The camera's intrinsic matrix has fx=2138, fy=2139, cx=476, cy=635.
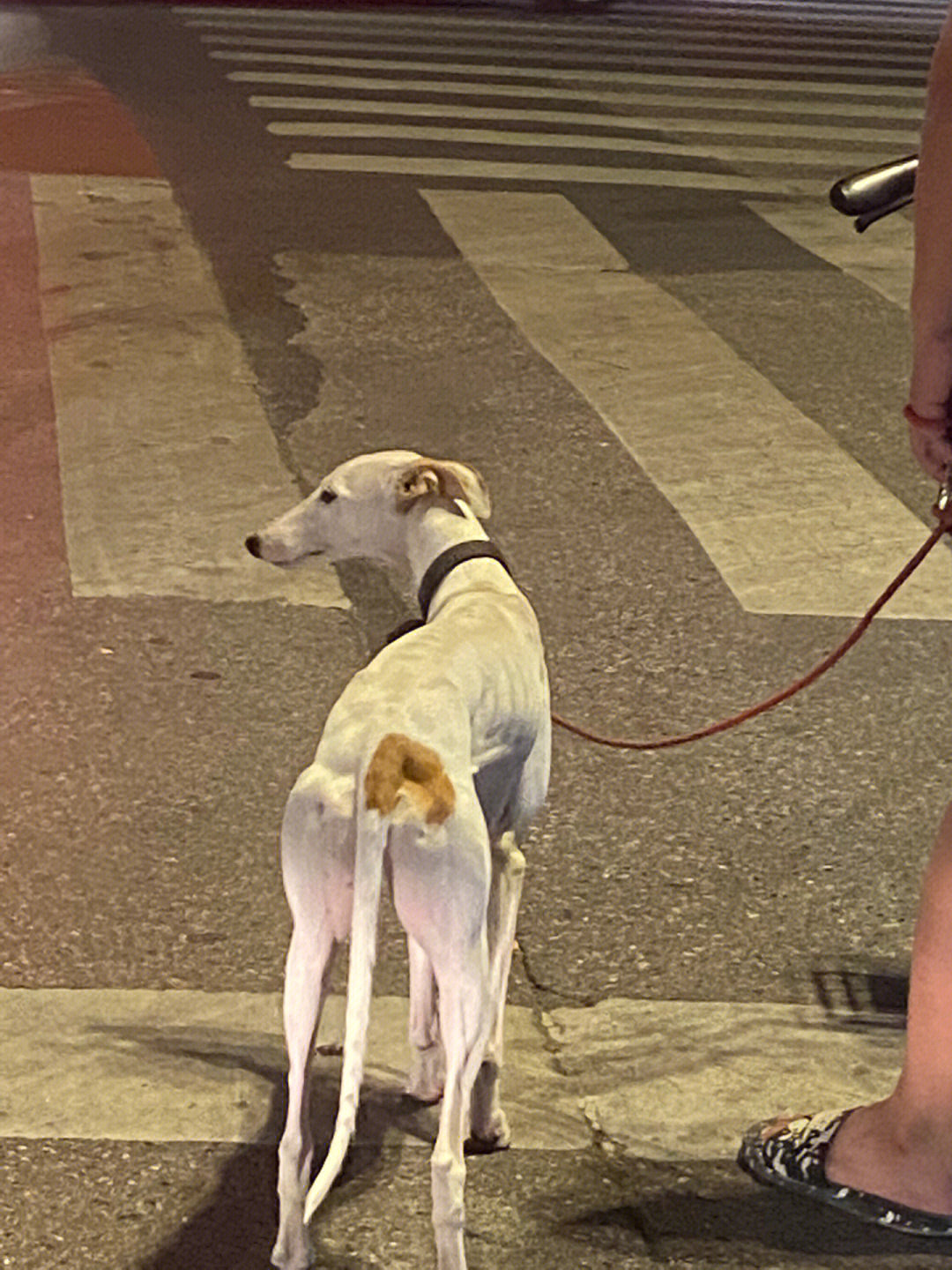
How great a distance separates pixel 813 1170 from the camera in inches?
146

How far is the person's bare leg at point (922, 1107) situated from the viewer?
3521mm

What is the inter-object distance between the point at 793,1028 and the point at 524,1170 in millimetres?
774

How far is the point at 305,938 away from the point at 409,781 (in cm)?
30

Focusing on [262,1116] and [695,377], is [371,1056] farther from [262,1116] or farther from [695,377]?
[695,377]

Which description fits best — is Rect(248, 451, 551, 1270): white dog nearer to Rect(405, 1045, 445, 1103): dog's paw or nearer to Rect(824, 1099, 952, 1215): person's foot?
Rect(405, 1045, 445, 1103): dog's paw

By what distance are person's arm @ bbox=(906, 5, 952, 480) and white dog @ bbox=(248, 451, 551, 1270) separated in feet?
2.64

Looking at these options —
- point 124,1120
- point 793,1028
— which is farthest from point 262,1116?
point 793,1028

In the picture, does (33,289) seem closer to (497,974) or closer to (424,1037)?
(424,1037)

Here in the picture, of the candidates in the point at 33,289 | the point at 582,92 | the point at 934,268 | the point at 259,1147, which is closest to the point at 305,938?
the point at 259,1147

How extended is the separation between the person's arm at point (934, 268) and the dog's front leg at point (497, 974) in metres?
1.00

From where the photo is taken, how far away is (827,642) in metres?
6.25

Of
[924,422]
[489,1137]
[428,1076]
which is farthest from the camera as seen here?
[428,1076]

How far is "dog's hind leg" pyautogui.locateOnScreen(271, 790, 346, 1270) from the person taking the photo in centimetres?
324

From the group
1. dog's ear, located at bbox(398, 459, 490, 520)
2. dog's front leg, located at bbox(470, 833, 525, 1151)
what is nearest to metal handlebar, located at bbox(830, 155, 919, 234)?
dog's ear, located at bbox(398, 459, 490, 520)
